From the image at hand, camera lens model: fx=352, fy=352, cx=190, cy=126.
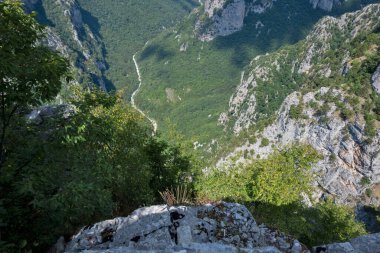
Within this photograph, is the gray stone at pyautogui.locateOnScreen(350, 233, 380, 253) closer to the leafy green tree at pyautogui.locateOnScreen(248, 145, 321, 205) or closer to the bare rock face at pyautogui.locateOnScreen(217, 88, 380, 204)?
the leafy green tree at pyautogui.locateOnScreen(248, 145, 321, 205)

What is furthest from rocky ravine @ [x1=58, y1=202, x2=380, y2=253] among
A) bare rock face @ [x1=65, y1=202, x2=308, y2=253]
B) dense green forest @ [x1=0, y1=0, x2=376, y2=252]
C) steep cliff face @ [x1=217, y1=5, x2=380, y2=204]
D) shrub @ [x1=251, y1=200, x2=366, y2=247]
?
steep cliff face @ [x1=217, y1=5, x2=380, y2=204]

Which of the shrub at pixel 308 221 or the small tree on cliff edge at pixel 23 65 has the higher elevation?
the small tree on cliff edge at pixel 23 65

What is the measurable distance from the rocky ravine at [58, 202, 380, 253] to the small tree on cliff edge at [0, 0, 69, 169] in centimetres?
375

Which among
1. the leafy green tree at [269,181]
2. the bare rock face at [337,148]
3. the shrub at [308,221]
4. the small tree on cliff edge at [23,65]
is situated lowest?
the shrub at [308,221]

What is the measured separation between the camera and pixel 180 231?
440 inches

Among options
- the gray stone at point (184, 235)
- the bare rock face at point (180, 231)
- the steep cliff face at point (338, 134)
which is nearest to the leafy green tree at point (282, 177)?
the bare rock face at point (180, 231)

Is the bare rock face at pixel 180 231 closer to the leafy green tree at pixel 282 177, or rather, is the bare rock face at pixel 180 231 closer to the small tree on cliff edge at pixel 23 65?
the small tree on cliff edge at pixel 23 65

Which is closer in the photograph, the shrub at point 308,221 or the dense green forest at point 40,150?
the dense green forest at point 40,150

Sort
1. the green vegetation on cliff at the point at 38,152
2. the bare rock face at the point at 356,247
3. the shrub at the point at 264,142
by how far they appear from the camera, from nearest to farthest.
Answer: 1. the green vegetation on cliff at the point at 38,152
2. the bare rock face at the point at 356,247
3. the shrub at the point at 264,142

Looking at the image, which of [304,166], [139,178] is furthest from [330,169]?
[139,178]

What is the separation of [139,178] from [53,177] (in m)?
9.31

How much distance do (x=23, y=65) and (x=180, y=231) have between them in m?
6.72

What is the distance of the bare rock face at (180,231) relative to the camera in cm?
1095

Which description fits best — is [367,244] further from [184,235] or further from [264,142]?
[264,142]
